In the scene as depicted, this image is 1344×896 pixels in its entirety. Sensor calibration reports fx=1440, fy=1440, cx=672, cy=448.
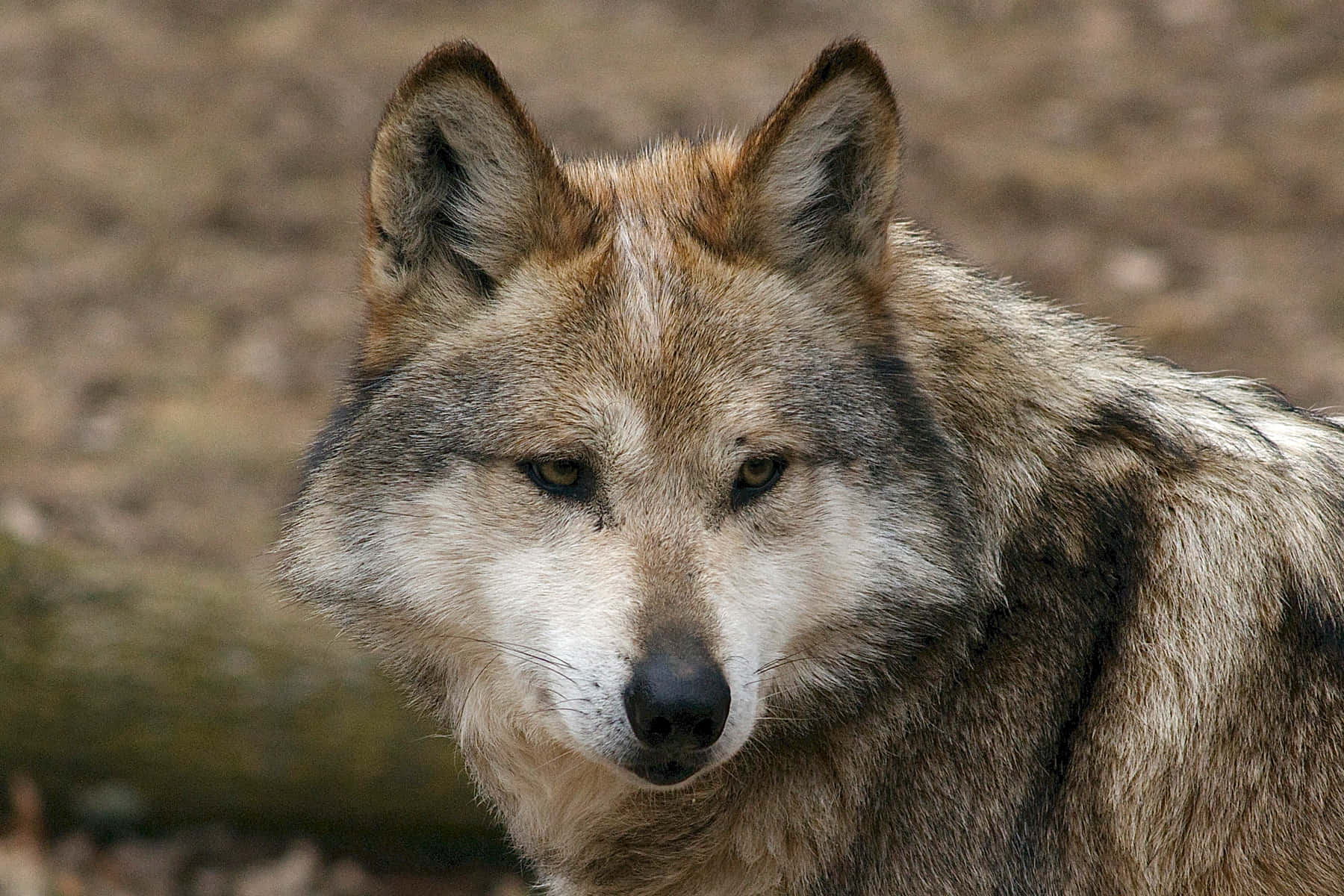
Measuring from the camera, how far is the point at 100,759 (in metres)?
6.23

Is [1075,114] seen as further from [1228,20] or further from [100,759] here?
[100,759]

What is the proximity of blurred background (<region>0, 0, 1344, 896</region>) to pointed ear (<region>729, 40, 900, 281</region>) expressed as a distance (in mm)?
2347

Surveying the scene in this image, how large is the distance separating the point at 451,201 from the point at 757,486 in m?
1.12

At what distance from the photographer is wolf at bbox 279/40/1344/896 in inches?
139

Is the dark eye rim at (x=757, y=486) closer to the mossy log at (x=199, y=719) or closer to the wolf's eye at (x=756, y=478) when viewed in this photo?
the wolf's eye at (x=756, y=478)

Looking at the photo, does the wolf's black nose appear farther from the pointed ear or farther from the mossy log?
the mossy log

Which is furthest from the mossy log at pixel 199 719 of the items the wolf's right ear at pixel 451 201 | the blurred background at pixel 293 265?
the wolf's right ear at pixel 451 201

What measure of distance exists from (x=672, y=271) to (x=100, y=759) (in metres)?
3.94

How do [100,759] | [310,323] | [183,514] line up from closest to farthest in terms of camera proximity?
1. [100,759]
2. [183,514]
3. [310,323]

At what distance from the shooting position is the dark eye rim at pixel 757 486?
142 inches

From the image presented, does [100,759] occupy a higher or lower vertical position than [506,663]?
lower

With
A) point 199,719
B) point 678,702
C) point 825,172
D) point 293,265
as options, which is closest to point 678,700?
point 678,702

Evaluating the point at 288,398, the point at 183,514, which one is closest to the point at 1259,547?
the point at 183,514

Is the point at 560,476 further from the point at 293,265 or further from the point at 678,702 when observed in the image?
the point at 293,265
